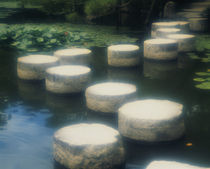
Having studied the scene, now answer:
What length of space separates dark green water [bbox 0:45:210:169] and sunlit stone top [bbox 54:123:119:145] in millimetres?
394

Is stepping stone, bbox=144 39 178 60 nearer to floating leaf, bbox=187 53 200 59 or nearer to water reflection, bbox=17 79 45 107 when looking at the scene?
floating leaf, bbox=187 53 200 59

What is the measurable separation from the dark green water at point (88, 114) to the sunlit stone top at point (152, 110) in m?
0.36

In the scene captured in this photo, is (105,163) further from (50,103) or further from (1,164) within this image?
(50,103)

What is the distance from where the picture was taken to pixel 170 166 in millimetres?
3234

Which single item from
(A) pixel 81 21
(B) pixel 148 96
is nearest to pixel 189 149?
(B) pixel 148 96

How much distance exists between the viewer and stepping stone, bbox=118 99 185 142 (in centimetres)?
446

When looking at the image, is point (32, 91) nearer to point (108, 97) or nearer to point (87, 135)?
point (108, 97)

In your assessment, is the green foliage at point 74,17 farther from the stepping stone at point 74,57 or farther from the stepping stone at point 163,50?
the stepping stone at point 74,57

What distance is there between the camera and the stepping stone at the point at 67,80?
6.40 metres

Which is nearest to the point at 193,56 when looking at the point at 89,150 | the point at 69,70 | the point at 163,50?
the point at 163,50

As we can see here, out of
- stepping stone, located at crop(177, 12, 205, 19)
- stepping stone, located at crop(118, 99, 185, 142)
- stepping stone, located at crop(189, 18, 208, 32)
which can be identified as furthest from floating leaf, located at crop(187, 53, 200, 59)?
stepping stone, located at crop(177, 12, 205, 19)

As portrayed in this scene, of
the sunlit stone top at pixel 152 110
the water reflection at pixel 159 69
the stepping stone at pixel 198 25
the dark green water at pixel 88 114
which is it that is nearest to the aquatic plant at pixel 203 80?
the dark green water at pixel 88 114

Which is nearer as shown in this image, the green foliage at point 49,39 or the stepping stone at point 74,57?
the stepping stone at point 74,57

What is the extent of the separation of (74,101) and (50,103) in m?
0.41
